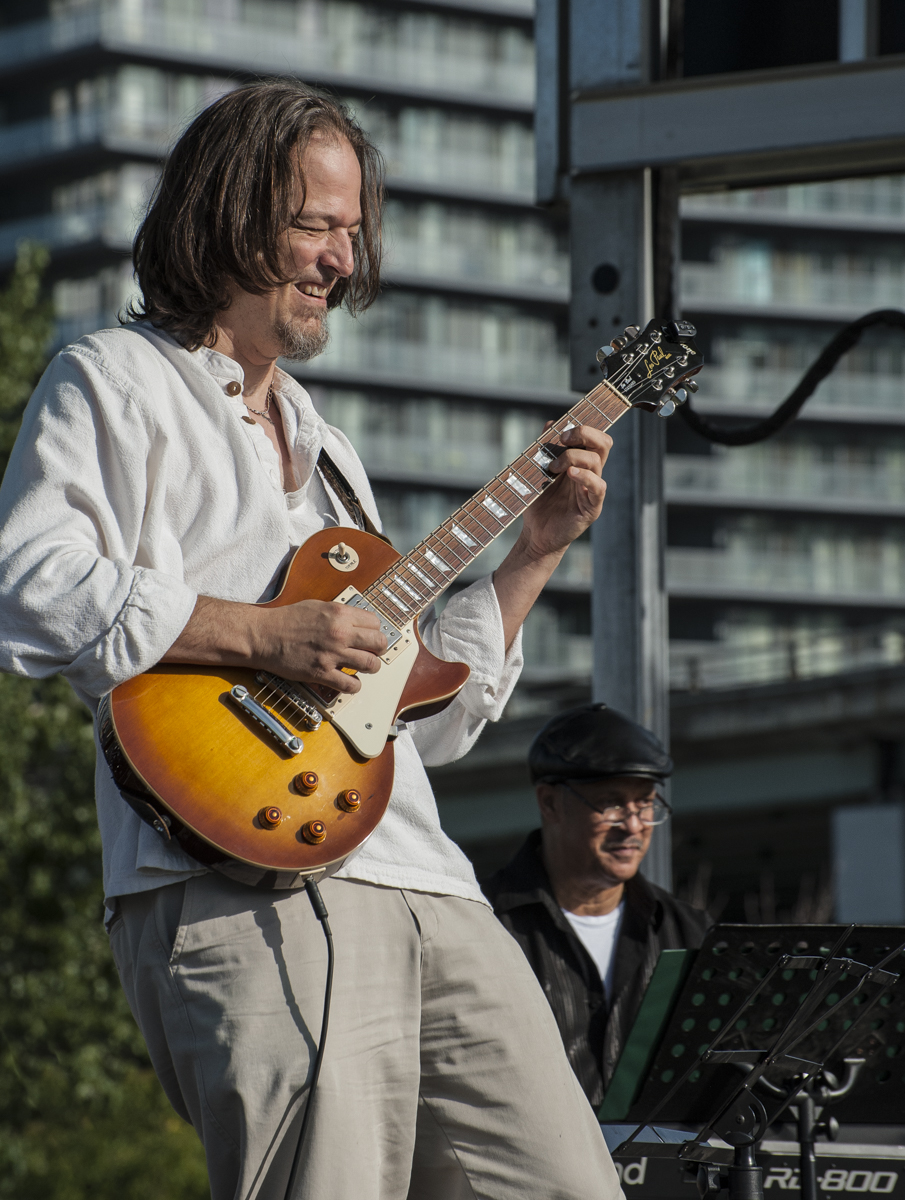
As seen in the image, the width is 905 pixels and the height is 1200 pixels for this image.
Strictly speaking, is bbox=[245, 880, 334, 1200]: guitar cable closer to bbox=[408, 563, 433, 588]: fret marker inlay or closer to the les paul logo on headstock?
bbox=[408, 563, 433, 588]: fret marker inlay

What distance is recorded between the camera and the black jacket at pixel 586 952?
14.8ft

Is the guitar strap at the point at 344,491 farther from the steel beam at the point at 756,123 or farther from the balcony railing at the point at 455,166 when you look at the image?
the balcony railing at the point at 455,166

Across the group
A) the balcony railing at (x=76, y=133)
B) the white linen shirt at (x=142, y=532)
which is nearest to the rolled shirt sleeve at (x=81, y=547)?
the white linen shirt at (x=142, y=532)

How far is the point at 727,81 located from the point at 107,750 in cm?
282

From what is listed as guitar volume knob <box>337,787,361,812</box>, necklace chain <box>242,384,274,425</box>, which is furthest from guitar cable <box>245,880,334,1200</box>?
necklace chain <box>242,384,274,425</box>

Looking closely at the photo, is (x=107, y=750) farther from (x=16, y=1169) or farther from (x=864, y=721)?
(x=864, y=721)

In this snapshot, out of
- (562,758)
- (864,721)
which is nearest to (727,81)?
(562,758)

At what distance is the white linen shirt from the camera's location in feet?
7.07

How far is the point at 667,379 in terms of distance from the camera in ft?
9.93

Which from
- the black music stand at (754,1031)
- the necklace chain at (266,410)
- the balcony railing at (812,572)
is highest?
the necklace chain at (266,410)

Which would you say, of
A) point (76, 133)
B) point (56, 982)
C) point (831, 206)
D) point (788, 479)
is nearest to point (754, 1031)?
point (56, 982)

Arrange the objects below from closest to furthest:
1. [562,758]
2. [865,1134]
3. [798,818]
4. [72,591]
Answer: [72,591] < [865,1134] < [562,758] < [798,818]

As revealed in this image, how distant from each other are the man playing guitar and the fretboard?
13 centimetres

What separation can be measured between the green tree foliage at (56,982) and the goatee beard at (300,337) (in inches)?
505
